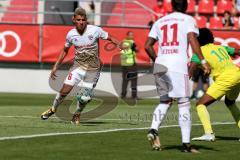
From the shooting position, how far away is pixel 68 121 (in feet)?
54.6

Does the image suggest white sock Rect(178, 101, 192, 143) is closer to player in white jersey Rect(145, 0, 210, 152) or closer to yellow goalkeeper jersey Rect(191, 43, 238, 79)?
player in white jersey Rect(145, 0, 210, 152)

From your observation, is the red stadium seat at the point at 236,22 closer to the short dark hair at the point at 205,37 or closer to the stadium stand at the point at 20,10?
the stadium stand at the point at 20,10

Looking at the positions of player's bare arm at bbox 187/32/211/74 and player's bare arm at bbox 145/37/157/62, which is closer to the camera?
player's bare arm at bbox 187/32/211/74

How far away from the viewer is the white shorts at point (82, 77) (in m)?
16.1

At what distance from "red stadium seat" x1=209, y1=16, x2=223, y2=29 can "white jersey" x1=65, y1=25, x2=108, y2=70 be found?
15709mm

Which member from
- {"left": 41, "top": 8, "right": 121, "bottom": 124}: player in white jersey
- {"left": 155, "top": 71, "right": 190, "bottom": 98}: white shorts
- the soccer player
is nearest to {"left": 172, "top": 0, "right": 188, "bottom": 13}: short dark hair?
{"left": 155, "top": 71, "right": 190, "bottom": 98}: white shorts

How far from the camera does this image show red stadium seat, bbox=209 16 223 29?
3130 centimetres

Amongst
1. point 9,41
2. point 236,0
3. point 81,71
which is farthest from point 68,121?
point 236,0

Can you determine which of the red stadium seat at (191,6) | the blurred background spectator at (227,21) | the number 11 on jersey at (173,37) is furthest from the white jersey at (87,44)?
the red stadium seat at (191,6)

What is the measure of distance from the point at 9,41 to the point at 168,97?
1866cm

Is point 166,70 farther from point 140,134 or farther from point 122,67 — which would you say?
point 122,67

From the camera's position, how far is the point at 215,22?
31.6 metres

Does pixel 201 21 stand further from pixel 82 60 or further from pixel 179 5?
pixel 179 5

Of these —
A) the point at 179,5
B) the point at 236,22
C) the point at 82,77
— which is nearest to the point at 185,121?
the point at 179,5
